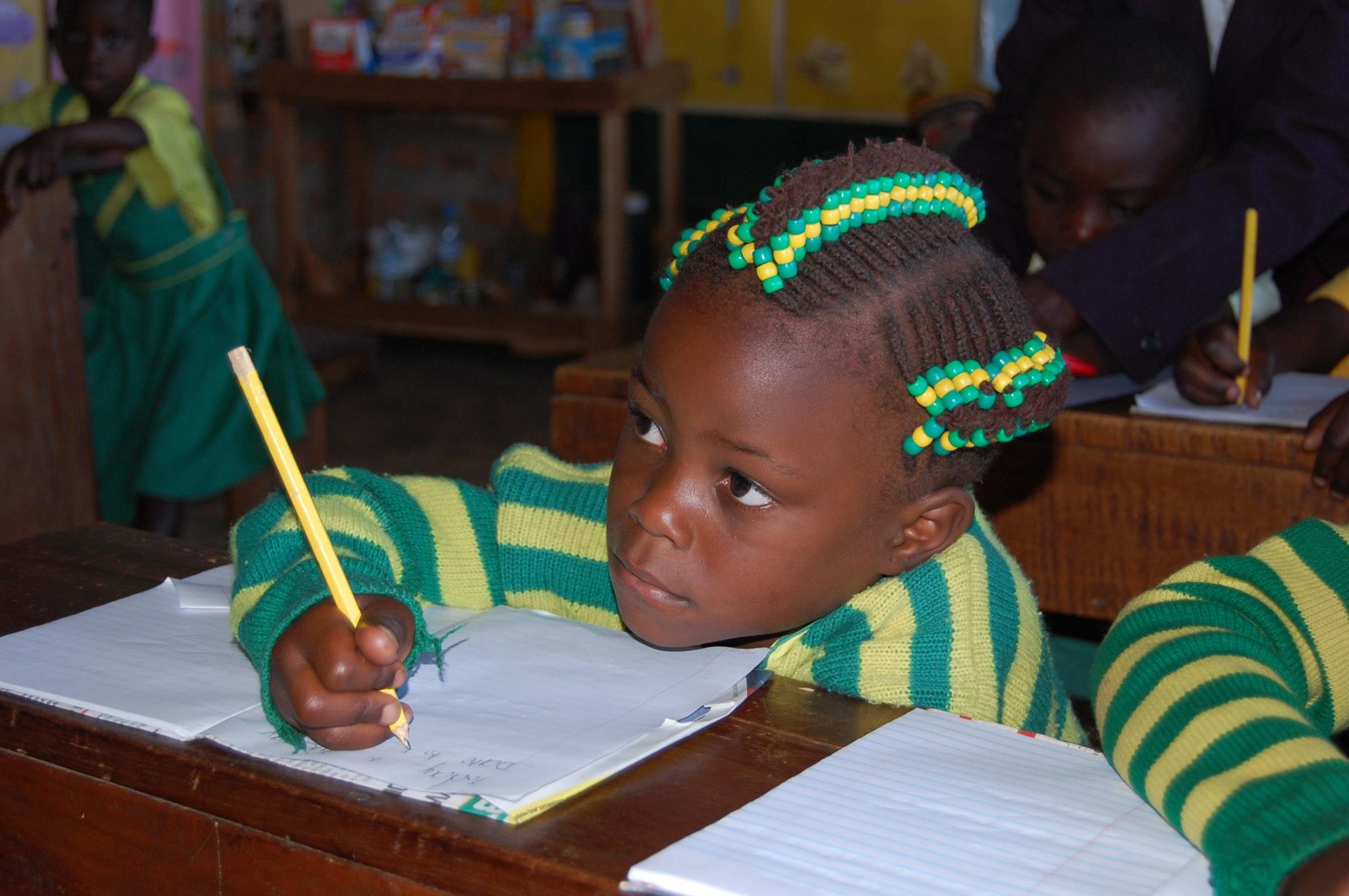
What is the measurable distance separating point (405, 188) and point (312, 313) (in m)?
0.89

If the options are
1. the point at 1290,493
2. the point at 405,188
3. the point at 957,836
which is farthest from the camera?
the point at 405,188

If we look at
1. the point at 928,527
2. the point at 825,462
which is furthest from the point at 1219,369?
the point at 825,462

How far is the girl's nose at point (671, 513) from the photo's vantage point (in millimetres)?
1000

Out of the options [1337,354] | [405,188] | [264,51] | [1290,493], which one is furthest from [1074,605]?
[405,188]

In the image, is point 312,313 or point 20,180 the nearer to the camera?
point 20,180

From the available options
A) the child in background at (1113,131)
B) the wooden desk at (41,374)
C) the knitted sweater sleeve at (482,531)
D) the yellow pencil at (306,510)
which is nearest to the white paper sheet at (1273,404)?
the child in background at (1113,131)

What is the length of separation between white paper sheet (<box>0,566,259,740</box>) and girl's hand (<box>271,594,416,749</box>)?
6 cm

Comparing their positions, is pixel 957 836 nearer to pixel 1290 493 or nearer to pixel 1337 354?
pixel 1290 493

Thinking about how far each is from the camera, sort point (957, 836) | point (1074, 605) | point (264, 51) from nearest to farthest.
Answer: point (957, 836) < point (1074, 605) < point (264, 51)

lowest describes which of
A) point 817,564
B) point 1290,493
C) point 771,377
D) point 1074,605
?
point 1074,605

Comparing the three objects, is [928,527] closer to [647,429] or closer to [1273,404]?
[647,429]

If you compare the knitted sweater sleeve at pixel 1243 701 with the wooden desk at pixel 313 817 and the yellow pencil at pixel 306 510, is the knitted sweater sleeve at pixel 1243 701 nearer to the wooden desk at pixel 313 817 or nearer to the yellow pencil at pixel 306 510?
the wooden desk at pixel 313 817

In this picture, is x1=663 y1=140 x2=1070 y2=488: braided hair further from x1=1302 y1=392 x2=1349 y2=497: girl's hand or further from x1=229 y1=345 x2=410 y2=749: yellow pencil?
x1=1302 y1=392 x2=1349 y2=497: girl's hand

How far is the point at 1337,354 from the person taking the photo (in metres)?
1.96
